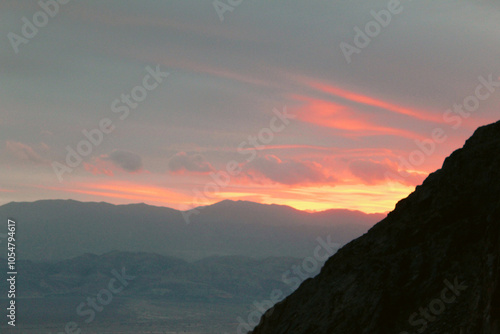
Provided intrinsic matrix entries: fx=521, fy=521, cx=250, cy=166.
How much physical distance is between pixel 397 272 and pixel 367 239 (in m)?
3.62

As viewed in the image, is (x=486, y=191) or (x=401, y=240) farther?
(x=401, y=240)

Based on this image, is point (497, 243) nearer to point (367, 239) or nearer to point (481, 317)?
point (481, 317)

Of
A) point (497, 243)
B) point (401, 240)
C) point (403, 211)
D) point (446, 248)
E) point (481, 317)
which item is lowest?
point (481, 317)

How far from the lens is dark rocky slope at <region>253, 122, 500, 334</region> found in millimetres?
15539

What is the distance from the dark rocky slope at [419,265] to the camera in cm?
1554

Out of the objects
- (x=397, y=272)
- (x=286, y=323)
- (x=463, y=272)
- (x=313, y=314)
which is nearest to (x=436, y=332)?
(x=463, y=272)

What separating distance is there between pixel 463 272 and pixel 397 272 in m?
2.45

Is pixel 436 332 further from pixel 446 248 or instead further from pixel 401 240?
pixel 401 240

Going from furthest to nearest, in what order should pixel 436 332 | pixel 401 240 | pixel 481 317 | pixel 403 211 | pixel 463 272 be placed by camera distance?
pixel 403 211 → pixel 401 240 → pixel 463 272 → pixel 436 332 → pixel 481 317

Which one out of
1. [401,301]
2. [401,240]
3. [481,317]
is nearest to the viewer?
[481,317]

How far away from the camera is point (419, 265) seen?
17.2 metres

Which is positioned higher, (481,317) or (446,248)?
(446,248)

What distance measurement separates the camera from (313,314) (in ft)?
64.4

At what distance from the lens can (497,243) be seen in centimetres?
1077
